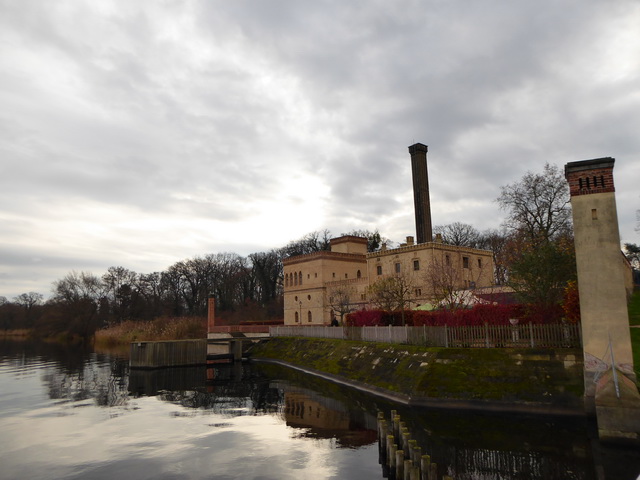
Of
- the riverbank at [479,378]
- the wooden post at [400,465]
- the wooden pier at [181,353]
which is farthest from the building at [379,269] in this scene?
the wooden post at [400,465]

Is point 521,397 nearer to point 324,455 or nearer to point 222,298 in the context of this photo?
point 324,455

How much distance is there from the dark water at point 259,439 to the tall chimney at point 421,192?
95.1 ft

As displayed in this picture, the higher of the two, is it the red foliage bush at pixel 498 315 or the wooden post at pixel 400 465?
the red foliage bush at pixel 498 315

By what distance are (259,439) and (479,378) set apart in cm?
1077

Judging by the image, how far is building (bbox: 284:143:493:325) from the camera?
5025cm

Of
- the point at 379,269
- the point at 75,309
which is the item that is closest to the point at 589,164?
the point at 379,269

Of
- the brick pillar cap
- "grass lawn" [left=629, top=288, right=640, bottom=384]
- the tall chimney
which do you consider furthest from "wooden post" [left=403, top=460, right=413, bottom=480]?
the tall chimney

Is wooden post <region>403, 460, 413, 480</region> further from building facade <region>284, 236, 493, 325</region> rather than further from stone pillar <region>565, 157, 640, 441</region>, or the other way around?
building facade <region>284, 236, 493, 325</region>

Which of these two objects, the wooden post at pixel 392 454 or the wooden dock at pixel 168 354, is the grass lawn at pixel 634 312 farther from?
the wooden dock at pixel 168 354

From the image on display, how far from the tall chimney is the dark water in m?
29.0

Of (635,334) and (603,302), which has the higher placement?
(603,302)

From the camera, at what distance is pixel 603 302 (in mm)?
16016

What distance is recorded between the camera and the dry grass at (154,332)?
2461 inches

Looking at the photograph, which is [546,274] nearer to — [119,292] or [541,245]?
[541,245]
